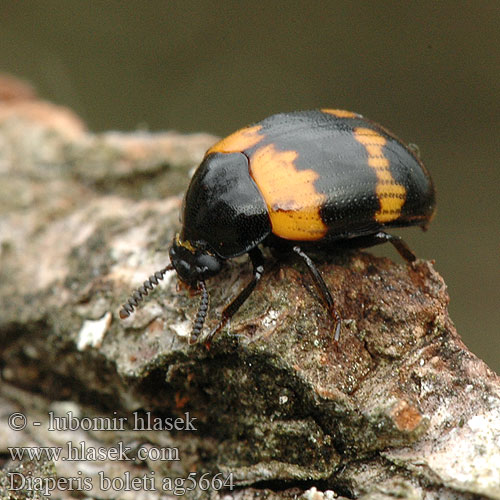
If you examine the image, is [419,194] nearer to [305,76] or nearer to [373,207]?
[373,207]

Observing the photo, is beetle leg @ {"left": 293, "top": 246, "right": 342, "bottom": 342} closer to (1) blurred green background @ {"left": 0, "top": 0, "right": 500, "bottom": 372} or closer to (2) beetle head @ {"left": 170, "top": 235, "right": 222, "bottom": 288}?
(2) beetle head @ {"left": 170, "top": 235, "right": 222, "bottom": 288}

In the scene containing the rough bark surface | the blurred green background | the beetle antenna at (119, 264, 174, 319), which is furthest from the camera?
the blurred green background

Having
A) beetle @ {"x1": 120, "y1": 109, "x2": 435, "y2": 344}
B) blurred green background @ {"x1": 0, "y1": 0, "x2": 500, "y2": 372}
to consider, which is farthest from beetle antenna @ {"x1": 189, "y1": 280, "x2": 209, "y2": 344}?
blurred green background @ {"x1": 0, "y1": 0, "x2": 500, "y2": 372}

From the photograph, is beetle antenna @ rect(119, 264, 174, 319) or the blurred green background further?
the blurred green background

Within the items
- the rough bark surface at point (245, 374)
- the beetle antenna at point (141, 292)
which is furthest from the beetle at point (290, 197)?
the rough bark surface at point (245, 374)

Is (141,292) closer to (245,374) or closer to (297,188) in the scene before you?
(245,374)

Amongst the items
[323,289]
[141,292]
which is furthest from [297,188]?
[141,292]

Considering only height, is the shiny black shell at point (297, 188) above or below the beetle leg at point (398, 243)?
above

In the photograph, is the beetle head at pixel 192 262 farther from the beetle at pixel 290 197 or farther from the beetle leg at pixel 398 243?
the beetle leg at pixel 398 243
